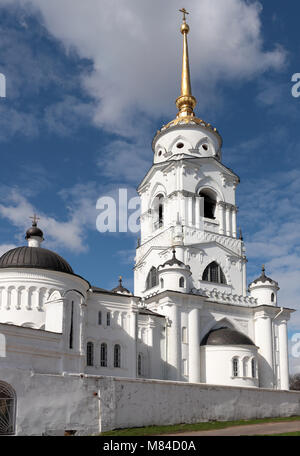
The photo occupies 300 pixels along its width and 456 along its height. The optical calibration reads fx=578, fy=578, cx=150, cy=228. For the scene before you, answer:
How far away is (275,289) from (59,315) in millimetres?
18930

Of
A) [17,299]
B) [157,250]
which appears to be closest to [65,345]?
[17,299]

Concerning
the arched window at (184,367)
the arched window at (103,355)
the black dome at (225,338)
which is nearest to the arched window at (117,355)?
the arched window at (103,355)

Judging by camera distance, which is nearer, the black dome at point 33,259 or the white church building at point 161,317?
the white church building at point 161,317

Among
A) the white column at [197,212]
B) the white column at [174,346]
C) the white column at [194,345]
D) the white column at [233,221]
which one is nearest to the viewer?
the white column at [174,346]

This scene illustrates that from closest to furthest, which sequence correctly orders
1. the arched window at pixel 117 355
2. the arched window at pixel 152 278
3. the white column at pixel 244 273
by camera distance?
1. the arched window at pixel 117 355
2. the arched window at pixel 152 278
3. the white column at pixel 244 273

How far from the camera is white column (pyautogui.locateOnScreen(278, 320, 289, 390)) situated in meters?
39.2

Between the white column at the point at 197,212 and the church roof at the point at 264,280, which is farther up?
the white column at the point at 197,212

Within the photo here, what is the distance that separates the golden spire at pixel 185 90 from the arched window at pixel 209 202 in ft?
23.1

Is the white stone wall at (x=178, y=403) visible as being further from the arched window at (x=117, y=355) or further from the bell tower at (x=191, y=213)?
the bell tower at (x=191, y=213)

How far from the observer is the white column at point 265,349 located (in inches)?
1508

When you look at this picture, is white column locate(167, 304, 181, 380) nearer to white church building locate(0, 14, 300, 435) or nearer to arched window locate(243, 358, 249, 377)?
white church building locate(0, 14, 300, 435)

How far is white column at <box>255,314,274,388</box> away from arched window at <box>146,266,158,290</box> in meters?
7.58
